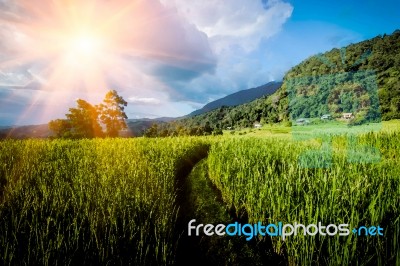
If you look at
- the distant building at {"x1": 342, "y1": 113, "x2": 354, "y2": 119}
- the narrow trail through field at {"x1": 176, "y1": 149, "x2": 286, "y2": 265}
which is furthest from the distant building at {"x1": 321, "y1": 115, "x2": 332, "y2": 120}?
the narrow trail through field at {"x1": 176, "y1": 149, "x2": 286, "y2": 265}

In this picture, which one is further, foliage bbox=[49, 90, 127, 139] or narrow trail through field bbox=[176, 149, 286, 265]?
foliage bbox=[49, 90, 127, 139]

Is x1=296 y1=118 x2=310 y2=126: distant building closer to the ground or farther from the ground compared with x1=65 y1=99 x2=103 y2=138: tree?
closer to the ground

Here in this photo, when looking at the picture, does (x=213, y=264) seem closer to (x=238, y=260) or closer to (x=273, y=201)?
(x=238, y=260)

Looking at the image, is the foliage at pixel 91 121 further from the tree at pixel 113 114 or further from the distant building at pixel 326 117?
the distant building at pixel 326 117

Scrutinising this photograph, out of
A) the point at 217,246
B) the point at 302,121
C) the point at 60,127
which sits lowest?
the point at 217,246

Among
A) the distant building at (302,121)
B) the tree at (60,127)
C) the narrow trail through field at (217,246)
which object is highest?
the tree at (60,127)

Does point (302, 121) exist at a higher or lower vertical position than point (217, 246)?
higher

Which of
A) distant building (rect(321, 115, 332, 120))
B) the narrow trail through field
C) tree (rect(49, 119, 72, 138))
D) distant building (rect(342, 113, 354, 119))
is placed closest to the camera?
the narrow trail through field

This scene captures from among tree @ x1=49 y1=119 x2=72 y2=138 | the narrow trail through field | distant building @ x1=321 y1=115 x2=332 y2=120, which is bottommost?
the narrow trail through field

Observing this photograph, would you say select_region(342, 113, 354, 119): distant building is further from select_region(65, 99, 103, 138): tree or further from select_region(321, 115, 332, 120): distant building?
select_region(65, 99, 103, 138): tree

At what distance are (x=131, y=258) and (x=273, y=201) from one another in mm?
1812

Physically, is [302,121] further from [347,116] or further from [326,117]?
[347,116]

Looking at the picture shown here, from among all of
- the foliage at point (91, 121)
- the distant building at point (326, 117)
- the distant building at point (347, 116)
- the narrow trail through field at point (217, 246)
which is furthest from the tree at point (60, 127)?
the narrow trail through field at point (217, 246)

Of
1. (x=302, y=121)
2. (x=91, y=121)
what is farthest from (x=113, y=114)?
(x=302, y=121)
